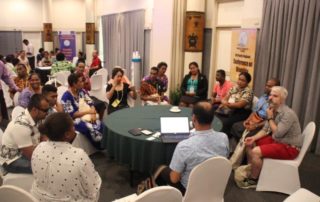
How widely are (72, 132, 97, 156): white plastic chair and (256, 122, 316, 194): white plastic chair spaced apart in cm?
214

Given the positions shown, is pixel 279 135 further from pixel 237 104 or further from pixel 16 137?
pixel 16 137

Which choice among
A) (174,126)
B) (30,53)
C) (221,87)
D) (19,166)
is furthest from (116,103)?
(30,53)

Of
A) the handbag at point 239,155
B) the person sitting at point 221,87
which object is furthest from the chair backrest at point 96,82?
the handbag at point 239,155

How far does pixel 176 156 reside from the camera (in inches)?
85.1

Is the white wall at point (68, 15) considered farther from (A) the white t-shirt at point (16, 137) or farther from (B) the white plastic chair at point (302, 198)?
(B) the white plastic chair at point (302, 198)

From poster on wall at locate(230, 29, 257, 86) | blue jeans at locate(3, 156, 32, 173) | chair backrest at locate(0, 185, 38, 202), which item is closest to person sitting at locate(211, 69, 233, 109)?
poster on wall at locate(230, 29, 257, 86)

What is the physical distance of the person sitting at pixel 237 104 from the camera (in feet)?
14.0

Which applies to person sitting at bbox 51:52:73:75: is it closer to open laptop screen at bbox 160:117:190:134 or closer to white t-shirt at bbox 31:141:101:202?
open laptop screen at bbox 160:117:190:134

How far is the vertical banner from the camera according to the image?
12695 millimetres

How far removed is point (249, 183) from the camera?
333 cm

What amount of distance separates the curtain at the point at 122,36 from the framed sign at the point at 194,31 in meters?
2.22

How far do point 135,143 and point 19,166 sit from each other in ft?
3.35

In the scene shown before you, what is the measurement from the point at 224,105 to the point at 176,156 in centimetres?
245

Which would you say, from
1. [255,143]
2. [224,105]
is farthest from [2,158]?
[224,105]
